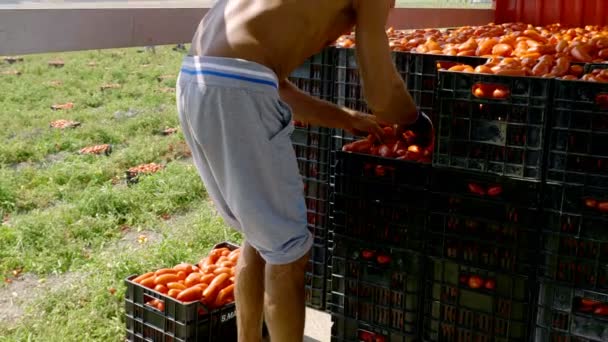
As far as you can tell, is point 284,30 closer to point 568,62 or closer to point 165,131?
point 568,62

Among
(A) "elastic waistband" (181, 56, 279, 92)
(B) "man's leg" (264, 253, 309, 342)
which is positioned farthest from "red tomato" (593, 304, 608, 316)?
(A) "elastic waistband" (181, 56, 279, 92)

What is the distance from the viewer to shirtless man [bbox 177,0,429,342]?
227 centimetres

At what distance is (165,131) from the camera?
316 inches

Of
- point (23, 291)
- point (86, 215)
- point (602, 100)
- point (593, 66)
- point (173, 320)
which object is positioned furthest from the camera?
point (86, 215)

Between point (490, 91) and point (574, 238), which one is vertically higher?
point (490, 91)

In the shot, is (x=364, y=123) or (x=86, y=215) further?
(x=86, y=215)

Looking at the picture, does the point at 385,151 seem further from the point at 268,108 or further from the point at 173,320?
the point at 173,320

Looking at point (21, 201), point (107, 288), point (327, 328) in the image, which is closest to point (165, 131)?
point (21, 201)

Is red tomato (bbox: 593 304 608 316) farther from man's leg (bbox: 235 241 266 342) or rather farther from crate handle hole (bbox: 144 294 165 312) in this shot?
crate handle hole (bbox: 144 294 165 312)

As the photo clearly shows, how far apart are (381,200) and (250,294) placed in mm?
587

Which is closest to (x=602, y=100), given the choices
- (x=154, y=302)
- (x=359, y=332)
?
(x=359, y=332)

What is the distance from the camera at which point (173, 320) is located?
9.00 feet

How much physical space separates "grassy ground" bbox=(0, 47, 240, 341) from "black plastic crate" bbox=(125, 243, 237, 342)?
18.4 inches

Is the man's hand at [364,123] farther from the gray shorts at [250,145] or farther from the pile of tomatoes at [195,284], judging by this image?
the pile of tomatoes at [195,284]
